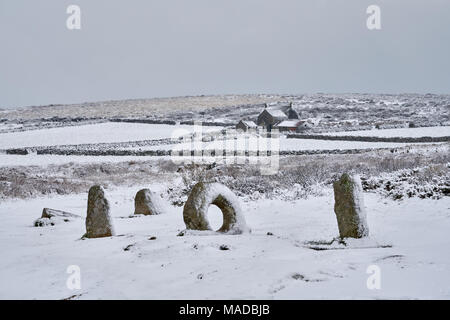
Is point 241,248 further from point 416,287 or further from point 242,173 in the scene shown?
point 242,173

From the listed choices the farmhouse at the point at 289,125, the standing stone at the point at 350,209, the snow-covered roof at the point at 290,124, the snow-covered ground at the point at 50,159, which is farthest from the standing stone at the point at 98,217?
the snow-covered roof at the point at 290,124

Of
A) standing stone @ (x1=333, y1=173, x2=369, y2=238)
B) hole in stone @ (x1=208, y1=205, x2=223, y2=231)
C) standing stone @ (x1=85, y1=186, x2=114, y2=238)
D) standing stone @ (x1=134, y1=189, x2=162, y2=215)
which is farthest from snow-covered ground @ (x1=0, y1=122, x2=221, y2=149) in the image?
standing stone @ (x1=333, y1=173, x2=369, y2=238)

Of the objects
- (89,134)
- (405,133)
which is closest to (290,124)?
(405,133)

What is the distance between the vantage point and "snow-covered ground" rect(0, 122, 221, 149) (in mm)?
52406

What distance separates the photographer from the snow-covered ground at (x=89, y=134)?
172ft

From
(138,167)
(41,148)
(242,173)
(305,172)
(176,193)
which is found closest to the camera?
(176,193)

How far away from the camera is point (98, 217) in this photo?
431 inches

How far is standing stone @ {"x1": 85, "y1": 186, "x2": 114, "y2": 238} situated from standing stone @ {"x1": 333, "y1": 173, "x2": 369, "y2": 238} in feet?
18.6

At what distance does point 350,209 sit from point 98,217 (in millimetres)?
6156

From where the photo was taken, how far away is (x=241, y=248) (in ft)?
28.6

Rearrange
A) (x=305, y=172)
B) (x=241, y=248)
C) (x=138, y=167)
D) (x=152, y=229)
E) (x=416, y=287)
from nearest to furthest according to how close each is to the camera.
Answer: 1. (x=416, y=287)
2. (x=241, y=248)
3. (x=152, y=229)
4. (x=305, y=172)
5. (x=138, y=167)

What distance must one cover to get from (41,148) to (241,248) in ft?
132
